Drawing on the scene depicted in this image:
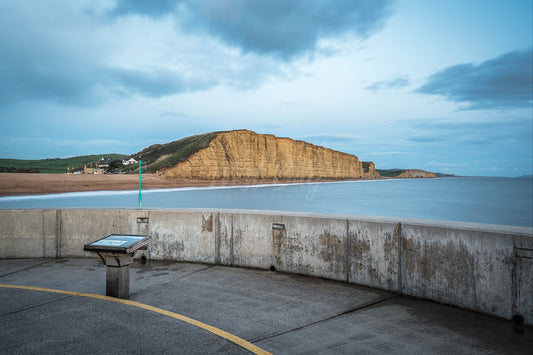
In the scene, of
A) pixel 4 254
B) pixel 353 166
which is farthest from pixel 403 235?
pixel 353 166

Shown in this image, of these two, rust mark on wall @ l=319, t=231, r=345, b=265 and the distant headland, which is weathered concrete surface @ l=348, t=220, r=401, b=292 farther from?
the distant headland

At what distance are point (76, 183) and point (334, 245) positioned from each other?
2979 inches

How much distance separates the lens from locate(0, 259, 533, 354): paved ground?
337 centimetres

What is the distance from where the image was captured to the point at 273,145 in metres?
115

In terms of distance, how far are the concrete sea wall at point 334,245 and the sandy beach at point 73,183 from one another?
208ft

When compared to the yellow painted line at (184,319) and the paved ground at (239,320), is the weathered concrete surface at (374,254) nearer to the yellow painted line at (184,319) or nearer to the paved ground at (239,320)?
the paved ground at (239,320)

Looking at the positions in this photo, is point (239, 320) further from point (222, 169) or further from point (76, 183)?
point (222, 169)

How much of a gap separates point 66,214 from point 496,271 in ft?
25.8

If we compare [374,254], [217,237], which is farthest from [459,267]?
[217,237]

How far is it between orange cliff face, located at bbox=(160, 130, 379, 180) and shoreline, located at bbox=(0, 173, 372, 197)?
3.09 meters

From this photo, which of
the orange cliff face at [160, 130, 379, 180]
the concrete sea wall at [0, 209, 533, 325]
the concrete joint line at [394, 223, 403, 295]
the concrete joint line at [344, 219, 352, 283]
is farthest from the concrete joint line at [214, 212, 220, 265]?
Answer: the orange cliff face at [160, 130, 379, 180]

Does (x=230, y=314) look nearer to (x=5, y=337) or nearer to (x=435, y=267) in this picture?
(x=5, y=337)

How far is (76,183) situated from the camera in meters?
69.5

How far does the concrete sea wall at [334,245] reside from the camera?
13.4ft
